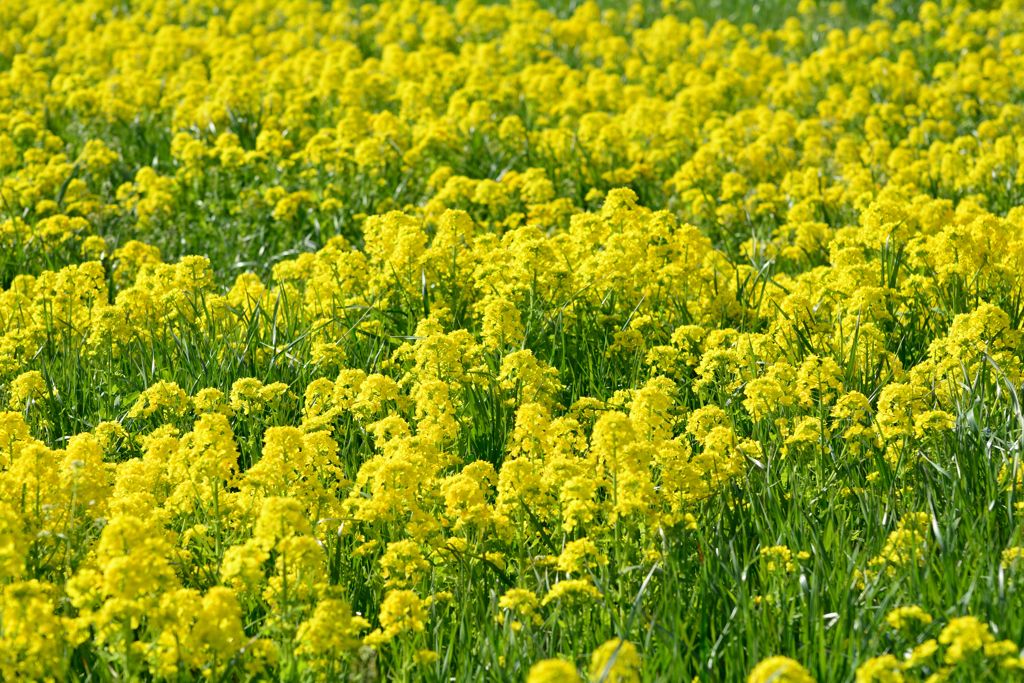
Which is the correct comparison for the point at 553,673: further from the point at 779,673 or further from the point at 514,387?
the point at 514,387

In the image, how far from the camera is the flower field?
3465mm

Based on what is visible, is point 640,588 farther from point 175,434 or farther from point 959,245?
point 959,245

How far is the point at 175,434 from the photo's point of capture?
4980 mm

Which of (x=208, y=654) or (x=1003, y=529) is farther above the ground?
(x=208, y=654)

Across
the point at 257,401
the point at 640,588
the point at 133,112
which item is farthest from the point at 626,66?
the point at 640,588

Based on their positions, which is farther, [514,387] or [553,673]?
[514,387]

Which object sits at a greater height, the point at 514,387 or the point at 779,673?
the point at 779,673

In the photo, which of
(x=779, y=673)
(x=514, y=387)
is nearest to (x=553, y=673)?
(x=779, y=673)

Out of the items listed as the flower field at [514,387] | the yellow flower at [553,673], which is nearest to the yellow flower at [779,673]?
the flower field at [514,387]

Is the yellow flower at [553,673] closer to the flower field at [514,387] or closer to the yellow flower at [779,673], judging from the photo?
the flower field at [514,387]

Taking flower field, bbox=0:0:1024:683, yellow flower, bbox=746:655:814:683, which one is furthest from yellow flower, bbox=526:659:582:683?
yellow flower, bbox=746:655:814:683

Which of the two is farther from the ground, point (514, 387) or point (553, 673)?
point (553, 673)

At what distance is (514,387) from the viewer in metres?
5.33

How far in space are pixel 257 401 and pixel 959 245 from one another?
3.76m
